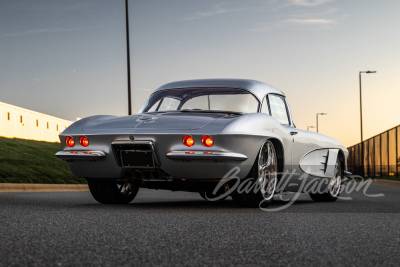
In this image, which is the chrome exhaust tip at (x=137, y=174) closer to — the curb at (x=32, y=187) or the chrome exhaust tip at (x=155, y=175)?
the chrome exhaust tip at (x=155, y=175)

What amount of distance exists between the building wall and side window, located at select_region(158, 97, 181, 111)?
4480cm

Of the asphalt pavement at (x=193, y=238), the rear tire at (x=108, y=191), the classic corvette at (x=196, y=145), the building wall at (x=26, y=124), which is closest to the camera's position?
the asphalt pavement at (x=193, y=238)

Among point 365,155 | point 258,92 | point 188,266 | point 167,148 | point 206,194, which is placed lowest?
point 365,155

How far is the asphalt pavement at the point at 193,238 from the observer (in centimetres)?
366

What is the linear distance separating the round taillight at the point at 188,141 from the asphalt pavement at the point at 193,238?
815 millimetres

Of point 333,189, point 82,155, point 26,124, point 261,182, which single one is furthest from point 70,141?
point 26,124

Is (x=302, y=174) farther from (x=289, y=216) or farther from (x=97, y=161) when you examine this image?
(x=97, y=161)

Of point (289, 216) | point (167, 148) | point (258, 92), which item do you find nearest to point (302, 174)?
point (258, 92)

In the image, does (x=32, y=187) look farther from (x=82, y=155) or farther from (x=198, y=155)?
(x=198, y=155)

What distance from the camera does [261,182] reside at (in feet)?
24.0

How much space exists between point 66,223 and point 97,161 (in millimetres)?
1712

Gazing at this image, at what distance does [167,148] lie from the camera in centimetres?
674

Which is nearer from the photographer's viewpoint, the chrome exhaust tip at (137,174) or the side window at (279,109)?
the chrome exhaust tip at (137,174)

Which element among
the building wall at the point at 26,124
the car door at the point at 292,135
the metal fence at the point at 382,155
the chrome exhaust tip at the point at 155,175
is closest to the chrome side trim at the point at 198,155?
the chrome exhaust tip at the point at 155,175
